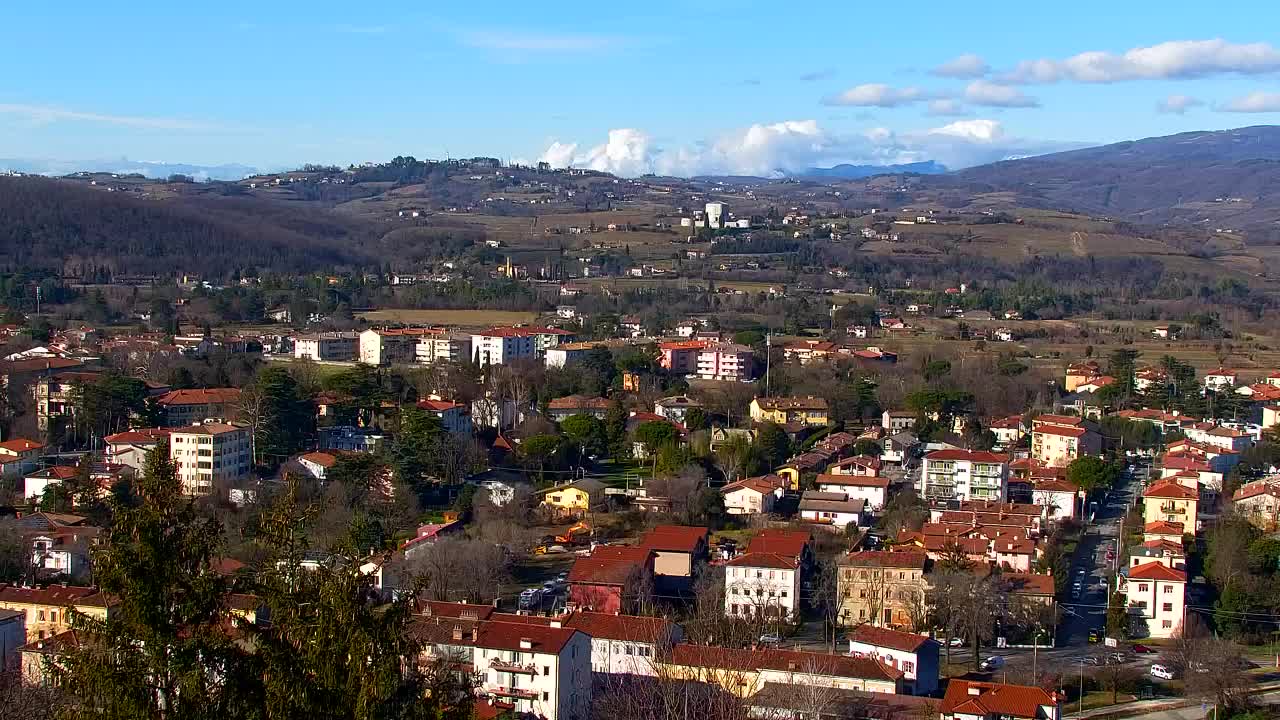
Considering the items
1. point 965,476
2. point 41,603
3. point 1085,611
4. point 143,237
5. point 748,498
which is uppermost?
point 143,237

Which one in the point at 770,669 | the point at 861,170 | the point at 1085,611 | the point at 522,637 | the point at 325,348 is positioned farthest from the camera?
the point at 861,170

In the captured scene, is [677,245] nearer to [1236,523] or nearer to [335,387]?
[335,387]

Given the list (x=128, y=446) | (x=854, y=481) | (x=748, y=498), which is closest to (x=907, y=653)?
(x=748, y=498)

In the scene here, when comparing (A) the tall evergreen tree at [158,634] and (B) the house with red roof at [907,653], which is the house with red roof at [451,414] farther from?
(A) the tall evergreen tree at [158,634]

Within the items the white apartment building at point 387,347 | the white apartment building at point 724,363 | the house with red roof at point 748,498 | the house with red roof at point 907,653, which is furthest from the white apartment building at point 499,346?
the house with red roof at point 907,653

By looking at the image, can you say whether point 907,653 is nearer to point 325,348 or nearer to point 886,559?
point 886,559
